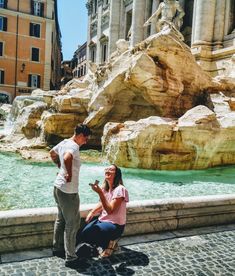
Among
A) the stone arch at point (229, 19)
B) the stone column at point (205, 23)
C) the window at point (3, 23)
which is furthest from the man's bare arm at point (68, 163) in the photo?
the window at point (3, 23)

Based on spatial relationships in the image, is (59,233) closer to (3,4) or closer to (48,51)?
(48,51)

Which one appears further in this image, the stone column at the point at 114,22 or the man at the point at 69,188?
the stone column at the point at 114,22

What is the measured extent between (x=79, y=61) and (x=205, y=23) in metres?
49.8

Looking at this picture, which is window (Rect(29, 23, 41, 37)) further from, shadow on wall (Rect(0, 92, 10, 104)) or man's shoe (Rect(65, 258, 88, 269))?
man's shoe (Rect(65, 258, 88, 269))

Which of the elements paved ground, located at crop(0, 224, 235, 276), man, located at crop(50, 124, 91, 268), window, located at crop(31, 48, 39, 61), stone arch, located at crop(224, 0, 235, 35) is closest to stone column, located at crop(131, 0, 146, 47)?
stone arch, located at crop(224, 0, 235, 35)

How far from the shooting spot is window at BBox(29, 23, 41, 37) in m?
36.5

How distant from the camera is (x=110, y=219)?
3756mm

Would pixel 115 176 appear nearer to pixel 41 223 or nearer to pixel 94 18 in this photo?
pixel 41 223

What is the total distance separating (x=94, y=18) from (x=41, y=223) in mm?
45015

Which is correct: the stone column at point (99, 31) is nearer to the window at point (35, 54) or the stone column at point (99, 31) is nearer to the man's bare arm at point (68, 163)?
the window at point (35, 54)

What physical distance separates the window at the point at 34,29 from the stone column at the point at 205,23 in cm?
2011

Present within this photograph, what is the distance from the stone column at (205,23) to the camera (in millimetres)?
21969

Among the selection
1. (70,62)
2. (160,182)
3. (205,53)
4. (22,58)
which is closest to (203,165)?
(160,182)

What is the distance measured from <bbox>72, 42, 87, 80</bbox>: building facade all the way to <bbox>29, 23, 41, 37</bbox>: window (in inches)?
965
